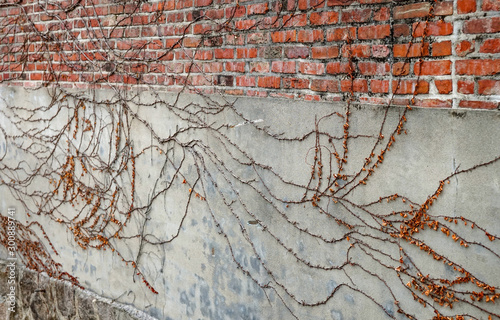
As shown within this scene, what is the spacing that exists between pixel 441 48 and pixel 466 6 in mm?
186

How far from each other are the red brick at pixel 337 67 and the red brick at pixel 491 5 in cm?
65

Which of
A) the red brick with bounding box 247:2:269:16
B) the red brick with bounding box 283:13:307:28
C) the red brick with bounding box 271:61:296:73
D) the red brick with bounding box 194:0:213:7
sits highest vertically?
the red brick with bounding box 194:0:213:7

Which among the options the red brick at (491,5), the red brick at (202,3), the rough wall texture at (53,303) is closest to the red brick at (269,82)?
the red brick at (202,3)

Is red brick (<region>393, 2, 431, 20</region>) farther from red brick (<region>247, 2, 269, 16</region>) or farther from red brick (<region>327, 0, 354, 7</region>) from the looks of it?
red brick (<region>247, 2, 269, 16</region>)

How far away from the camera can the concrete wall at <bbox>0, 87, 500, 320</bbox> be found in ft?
6.69

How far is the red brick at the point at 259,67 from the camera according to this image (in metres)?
2.66

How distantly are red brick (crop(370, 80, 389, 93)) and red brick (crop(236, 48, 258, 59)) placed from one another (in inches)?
29.3

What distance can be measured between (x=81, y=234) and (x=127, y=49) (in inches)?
63.1

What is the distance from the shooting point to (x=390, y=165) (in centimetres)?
224

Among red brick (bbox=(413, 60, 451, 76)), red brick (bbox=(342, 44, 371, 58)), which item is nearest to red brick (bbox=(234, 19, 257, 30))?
red brick (bbox=(342, 44, 371, 58))

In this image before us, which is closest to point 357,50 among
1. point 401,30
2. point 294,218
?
point 401,30

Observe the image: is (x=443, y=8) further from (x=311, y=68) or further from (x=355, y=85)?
(x=311, y=68)

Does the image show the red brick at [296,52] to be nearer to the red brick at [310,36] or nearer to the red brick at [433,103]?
the red brick at [310,36]

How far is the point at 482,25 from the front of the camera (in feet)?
6.27
